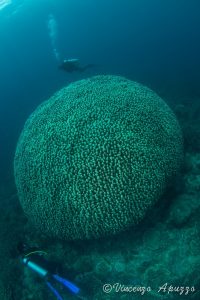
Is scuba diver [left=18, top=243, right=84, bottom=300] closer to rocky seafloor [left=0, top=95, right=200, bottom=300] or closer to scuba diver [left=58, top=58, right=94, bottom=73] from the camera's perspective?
rocky seafloor [left=0, top=95, right=200, bottom=300]

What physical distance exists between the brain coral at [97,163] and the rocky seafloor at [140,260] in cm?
44

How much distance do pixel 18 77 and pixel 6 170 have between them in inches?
992

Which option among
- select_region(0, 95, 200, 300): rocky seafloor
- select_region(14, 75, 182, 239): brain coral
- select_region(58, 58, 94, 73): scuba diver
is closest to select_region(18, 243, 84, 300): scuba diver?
select_region(0, 95, 200, 300): rocky seafloor

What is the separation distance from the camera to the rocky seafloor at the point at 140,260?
4.38 metres

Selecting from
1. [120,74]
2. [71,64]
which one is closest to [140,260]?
[71,64]

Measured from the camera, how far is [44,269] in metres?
4.73

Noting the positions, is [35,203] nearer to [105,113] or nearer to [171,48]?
[105,113]

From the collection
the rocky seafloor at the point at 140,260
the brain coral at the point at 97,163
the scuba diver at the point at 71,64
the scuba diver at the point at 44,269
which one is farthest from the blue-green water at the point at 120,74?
the scuba diver at the point at 71,64

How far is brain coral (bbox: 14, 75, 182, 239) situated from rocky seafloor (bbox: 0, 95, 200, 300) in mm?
439

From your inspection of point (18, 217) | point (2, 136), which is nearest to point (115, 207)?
point (18, 217)

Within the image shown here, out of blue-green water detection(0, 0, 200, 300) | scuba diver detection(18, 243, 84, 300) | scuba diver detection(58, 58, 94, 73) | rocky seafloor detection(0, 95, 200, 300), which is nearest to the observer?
rocky seafloor detection(0, 95, 200, 300)

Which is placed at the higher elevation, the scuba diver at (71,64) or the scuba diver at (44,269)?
the scuba diver at (71,64)

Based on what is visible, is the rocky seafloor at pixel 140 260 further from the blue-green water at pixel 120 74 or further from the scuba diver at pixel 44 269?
the scuba diver at pixel 44 269

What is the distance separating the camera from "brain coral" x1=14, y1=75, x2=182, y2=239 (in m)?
4.64
